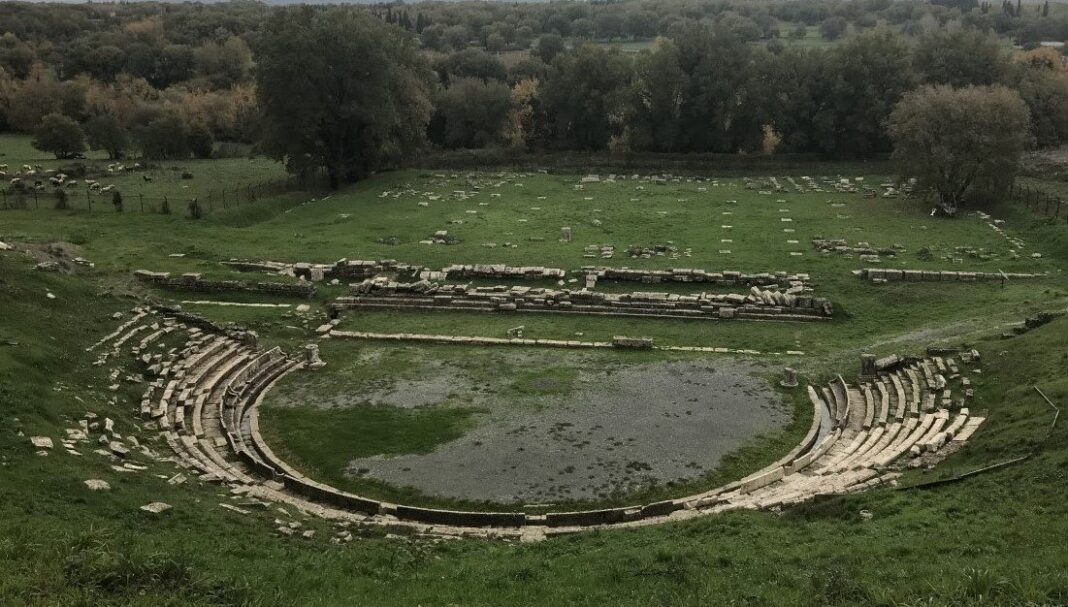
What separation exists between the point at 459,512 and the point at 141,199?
43.1 meters

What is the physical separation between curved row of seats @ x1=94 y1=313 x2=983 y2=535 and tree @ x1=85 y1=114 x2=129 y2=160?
50674 millimetres

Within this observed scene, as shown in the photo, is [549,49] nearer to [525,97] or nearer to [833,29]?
[525,97]

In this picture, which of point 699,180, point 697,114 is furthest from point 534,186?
point 697,114

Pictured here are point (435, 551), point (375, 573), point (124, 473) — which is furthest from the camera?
point (124, 473)

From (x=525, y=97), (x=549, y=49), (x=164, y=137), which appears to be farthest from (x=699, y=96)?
(x=549, y=49)

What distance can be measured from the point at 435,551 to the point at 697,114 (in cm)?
6973

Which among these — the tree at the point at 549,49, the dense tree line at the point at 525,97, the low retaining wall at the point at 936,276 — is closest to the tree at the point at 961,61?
the dense tree line at the point at 525,97

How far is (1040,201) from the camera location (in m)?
58.4

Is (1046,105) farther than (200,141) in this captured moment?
No

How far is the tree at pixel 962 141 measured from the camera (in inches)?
2235

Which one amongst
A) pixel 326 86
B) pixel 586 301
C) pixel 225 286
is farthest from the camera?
pixel 326 86

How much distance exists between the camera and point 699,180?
3031 inches

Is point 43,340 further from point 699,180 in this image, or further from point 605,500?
point 699,180

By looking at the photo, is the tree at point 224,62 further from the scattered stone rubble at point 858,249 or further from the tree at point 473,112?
the scattered stone rubble at point 858,249
